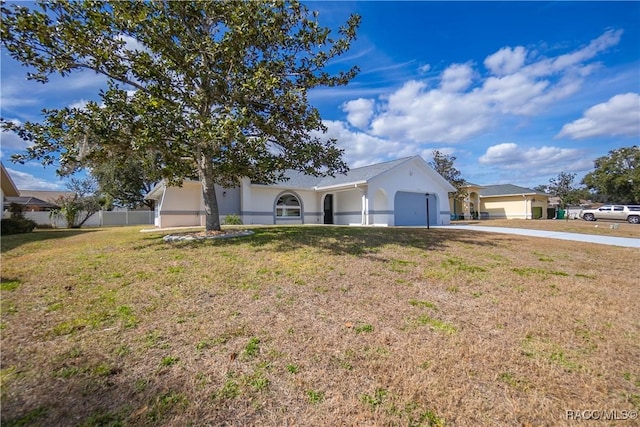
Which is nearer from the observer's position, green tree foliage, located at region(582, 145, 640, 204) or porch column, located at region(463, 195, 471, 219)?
porch column, located at region(463, 195, 471, 219)

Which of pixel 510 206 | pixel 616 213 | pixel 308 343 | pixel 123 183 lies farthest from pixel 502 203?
pixel 123 183

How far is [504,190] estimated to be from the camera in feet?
114

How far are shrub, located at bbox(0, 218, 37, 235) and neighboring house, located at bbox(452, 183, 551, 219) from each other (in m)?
35.1

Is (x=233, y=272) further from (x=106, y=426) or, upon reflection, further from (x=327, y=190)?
(x=327, y=190)

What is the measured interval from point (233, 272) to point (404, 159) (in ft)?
54.3

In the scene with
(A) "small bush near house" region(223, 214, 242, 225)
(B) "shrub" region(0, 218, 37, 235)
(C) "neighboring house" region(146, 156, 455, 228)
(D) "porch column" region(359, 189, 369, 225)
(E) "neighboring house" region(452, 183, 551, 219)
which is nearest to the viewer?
(B) "shrub" region(0, 218, 37, 235)

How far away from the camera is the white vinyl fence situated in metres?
23.2

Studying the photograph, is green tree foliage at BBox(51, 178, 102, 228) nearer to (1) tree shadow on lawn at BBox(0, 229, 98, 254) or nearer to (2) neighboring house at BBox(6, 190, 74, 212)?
(2) neighboring house at BBox(6, 190, 74, 212)

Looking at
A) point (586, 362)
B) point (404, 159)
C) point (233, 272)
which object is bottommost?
point (586, 362)

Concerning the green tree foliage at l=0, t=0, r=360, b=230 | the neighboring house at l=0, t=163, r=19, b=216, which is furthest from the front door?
the neighboring house at l=0, t=163, r=19, b=216

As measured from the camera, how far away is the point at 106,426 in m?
2.32

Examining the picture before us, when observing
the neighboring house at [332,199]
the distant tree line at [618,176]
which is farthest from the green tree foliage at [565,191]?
the neighboring house at [332,199]

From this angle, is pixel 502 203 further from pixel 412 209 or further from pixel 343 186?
pixel 343 186

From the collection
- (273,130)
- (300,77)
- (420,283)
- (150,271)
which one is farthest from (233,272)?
(300,77)
